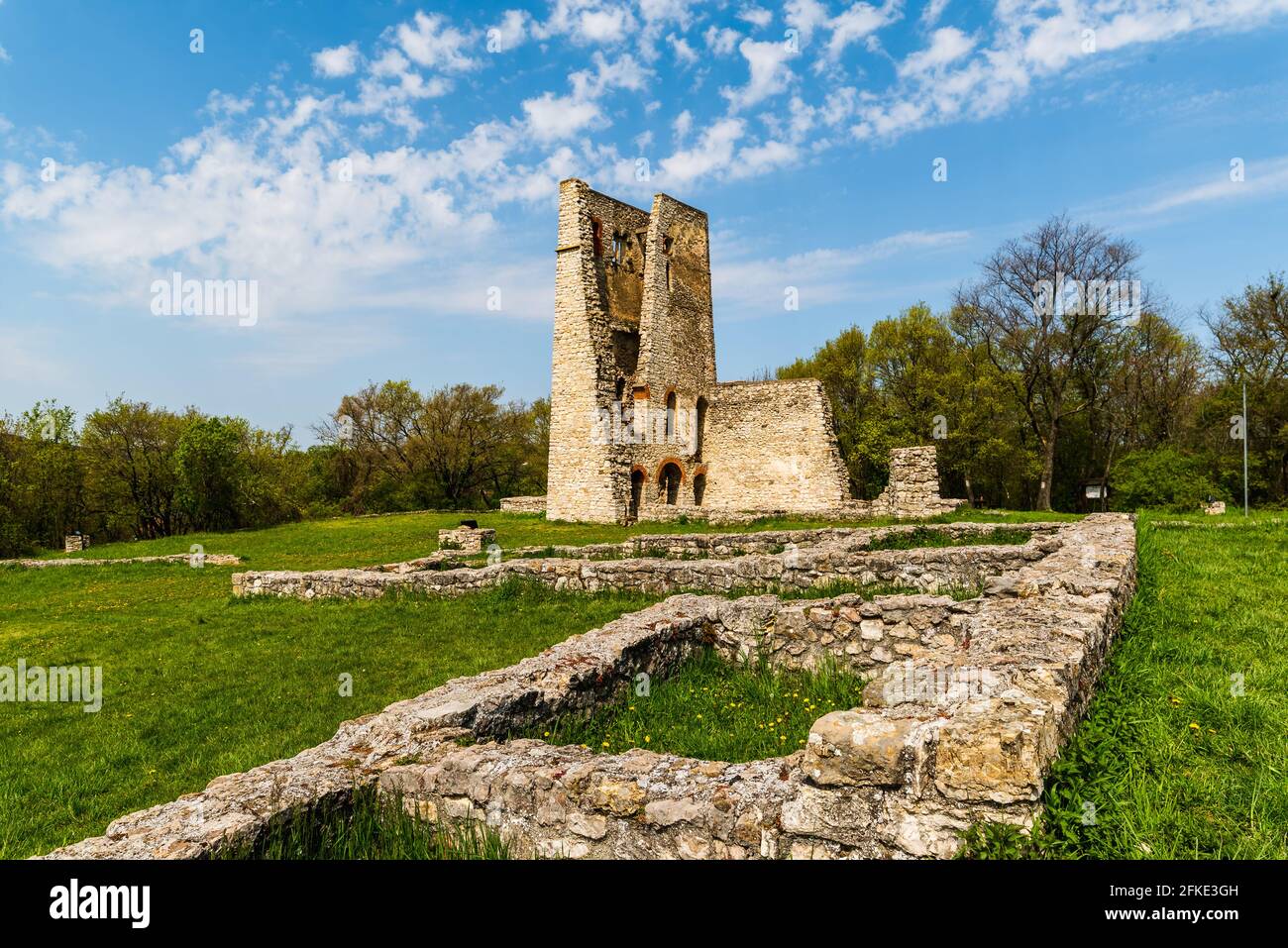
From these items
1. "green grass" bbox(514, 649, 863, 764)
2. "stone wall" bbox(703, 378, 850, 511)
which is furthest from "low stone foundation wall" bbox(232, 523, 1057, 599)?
"stone wall" bbox(703, 378, 850, 511)

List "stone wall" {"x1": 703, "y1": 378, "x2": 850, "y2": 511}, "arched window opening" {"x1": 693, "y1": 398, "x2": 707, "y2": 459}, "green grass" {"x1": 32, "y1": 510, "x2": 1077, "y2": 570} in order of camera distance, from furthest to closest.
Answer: "arched window opening" {"x1": 693, "y1": 398, "x2": 707, "y2": 459} < "stone wall" {"x1": 703, "y1": 378, "x2": 850, "y2": 511} < "green grass" {"x1": 32, "y1": 510, "x2": 1077, "y2": 570}

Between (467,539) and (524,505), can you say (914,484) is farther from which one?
(524,505)

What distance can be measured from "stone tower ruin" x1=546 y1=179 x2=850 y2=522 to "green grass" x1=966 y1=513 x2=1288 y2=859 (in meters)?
18.9

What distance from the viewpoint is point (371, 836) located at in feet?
13.8

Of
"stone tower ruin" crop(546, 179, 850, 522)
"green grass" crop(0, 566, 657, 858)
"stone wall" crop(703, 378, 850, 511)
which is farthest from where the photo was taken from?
"stone wall" crop(703, 378, 850, 511)

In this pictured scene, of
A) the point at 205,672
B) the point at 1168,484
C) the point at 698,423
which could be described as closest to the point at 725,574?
the point at 205,672

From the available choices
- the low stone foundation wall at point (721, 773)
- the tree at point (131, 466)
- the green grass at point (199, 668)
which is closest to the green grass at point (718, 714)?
the low stone foundation wall at point (721, 773)

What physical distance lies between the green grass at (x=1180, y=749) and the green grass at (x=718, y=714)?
7.05 ft

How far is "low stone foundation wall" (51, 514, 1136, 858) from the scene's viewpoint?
3.21 metres

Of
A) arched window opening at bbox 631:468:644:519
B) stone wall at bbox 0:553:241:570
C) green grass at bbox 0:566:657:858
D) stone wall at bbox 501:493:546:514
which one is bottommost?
green grass at bbox 0:566:657:858

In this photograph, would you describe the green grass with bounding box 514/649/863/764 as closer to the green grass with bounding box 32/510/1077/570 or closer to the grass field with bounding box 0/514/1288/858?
the grass field with bounding box 0/514/1288/858

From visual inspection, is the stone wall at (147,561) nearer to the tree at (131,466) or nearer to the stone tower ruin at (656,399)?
the stone tower ruin at (656,399)

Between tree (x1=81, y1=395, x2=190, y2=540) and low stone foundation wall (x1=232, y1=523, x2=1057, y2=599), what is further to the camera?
tree (x1=81, y1=395, x2=190, y2=540)

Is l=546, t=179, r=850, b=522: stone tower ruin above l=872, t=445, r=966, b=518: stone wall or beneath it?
above
